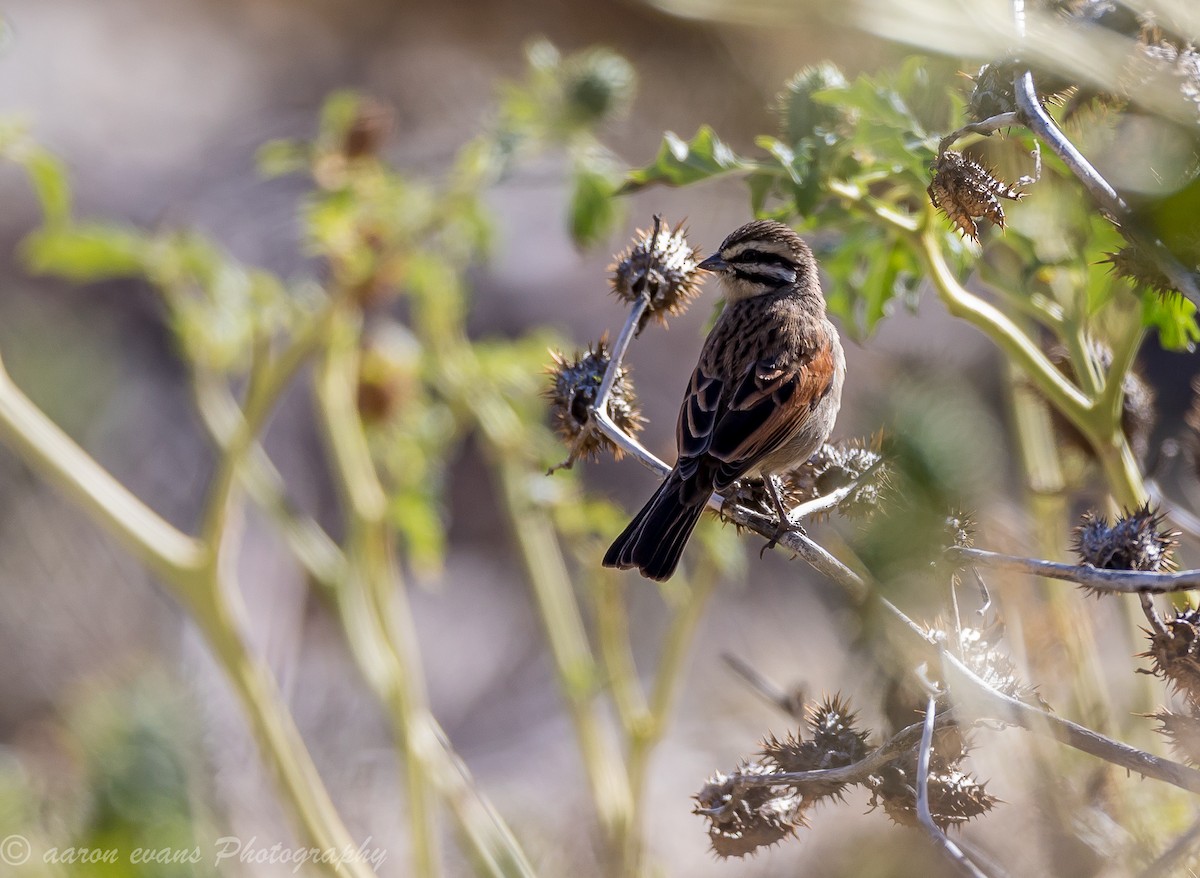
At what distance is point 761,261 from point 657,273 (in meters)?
1.17

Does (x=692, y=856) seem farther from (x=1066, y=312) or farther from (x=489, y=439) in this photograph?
(x=1066, y=312)

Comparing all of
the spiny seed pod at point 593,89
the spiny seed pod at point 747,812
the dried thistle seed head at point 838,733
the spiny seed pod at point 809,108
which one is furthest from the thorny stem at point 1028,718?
the spiny seed pod at point 593,89

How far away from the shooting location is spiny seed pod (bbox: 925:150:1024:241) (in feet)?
7.66

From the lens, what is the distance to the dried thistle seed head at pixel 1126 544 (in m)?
2.38

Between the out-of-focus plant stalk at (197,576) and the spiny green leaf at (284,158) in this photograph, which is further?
the spiny green leaf at (284,158)

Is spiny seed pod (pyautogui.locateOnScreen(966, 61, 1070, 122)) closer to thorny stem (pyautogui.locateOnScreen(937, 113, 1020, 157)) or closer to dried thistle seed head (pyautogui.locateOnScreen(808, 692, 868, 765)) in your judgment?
thorny stem (pyautogui.locateOnScreen(937, 113, 1020, 157))

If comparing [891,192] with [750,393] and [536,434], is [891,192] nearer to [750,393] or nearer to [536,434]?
[750,393]

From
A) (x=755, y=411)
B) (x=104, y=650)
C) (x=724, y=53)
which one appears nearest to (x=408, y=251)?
(x=755, y=411)

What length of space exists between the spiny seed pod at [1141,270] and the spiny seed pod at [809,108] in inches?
44.1

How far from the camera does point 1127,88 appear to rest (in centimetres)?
195

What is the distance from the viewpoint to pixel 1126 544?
2.38m

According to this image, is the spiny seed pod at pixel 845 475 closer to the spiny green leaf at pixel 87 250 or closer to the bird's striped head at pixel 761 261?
the bird's striped head at pixel 761 261

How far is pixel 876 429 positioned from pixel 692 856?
19.1ft

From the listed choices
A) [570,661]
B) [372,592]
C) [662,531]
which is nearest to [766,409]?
[662,531]
